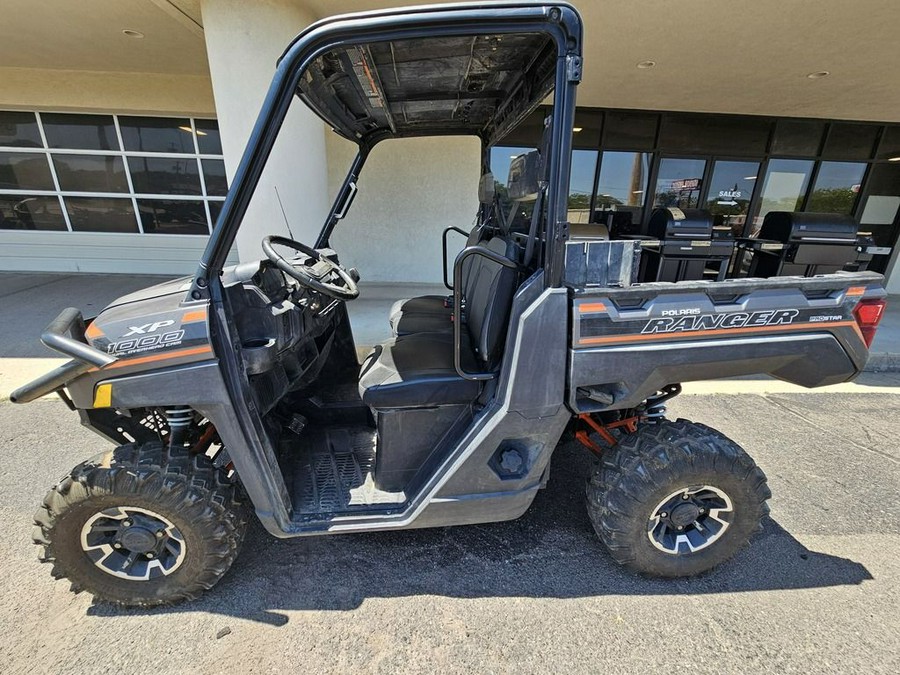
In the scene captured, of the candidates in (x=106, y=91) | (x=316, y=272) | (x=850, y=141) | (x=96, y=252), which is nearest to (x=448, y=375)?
(x=316, y=272)

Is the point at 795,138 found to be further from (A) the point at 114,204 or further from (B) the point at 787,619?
(A) the point at 114,204

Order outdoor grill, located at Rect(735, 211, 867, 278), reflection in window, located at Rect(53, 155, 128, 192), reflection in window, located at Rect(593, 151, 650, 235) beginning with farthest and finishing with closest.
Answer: reflection in window, located at Rect(53, 155, 128, 192) < reflection in window, located at Rect(593, 151, 650, 235) < outdoor grill, located at Rect(735, 211, 867, 278)

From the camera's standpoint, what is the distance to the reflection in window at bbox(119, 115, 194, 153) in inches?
298

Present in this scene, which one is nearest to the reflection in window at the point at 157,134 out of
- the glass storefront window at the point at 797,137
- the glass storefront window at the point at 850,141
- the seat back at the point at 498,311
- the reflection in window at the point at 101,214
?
the reflection in window at the point at 101,214

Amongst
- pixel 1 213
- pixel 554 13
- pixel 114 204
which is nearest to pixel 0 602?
pixel 554 13

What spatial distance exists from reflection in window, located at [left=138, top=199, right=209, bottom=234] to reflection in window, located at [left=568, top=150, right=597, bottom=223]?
7.04 m

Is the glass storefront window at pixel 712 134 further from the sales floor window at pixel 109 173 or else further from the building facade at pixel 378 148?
the sales floor window at pixel 109 173

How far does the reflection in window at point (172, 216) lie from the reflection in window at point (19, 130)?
2116mm

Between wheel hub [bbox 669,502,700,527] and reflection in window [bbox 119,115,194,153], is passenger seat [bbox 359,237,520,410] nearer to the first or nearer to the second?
wheel hub [bbox 669,502,700,527]

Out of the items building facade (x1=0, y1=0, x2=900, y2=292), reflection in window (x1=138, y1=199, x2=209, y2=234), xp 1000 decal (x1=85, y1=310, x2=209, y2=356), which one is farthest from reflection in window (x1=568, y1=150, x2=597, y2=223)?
reflection in window (x1=138, y1=199, x2=209, y2=234)

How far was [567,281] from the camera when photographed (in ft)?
5.08

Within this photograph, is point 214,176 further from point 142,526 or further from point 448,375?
point 448,375

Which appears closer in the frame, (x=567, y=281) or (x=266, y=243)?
(x=567, y=281)

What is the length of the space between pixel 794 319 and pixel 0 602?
139 inches
